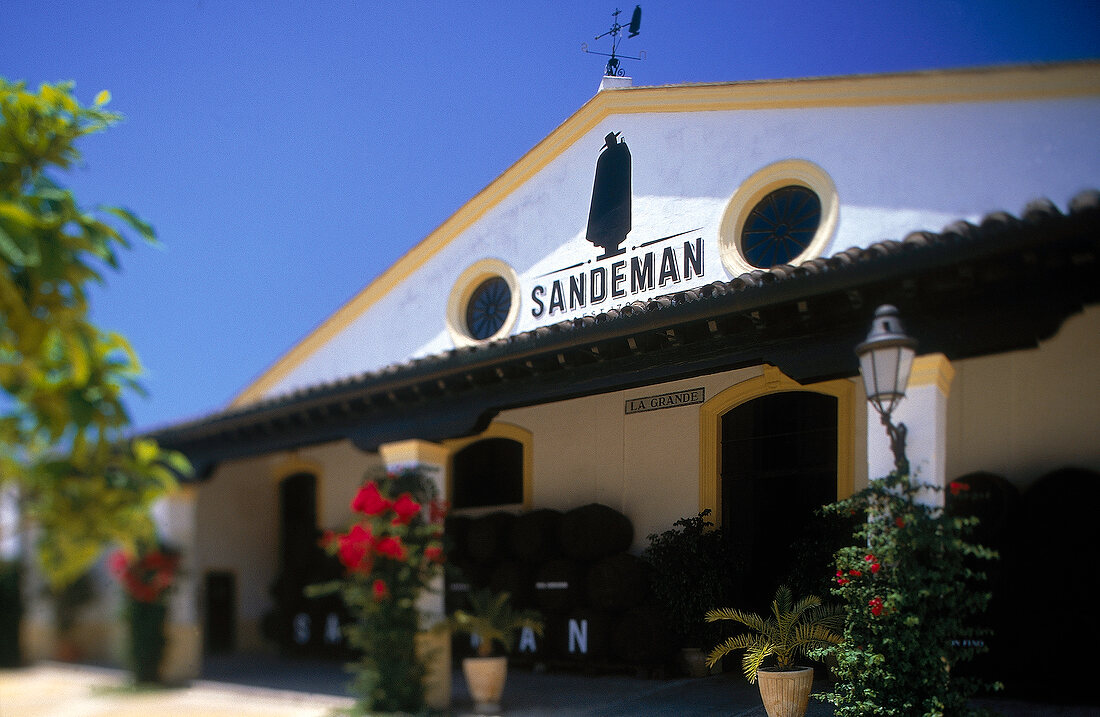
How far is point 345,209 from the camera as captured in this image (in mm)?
12234

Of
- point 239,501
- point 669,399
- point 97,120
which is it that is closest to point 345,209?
point 669,399

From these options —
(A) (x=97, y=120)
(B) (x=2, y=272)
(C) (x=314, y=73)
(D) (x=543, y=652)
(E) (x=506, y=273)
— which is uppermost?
(C) (x=314, y=73)

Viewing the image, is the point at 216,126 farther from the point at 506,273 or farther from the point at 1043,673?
the point at 1043,673

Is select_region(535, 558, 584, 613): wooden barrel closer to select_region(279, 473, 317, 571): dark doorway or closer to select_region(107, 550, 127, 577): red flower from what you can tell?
select_region(107, 550, 127, 577): red flower

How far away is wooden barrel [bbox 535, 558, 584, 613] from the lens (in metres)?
10.4

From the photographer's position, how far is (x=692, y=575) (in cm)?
947

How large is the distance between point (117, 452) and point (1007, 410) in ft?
23.3

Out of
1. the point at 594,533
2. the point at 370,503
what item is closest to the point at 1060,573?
the point at 594,533

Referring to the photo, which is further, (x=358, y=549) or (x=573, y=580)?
(x=573, y=580)

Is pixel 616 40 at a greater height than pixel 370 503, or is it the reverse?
pixel 616 40

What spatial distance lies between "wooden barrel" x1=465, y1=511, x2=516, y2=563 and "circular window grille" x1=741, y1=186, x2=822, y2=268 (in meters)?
A: 4.25

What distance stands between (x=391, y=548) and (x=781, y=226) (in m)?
4.90

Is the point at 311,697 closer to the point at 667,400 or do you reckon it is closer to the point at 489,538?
the point at 489,538

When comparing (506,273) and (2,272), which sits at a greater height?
(506,273)
